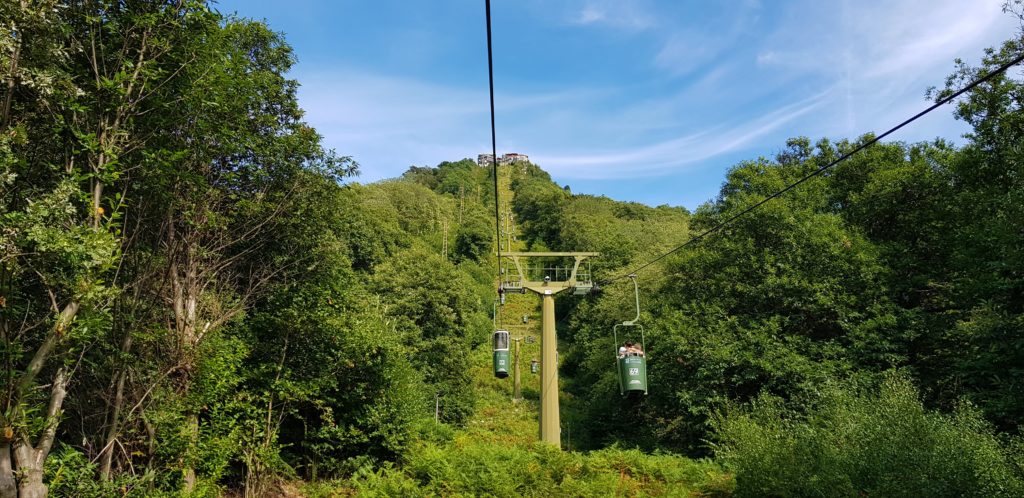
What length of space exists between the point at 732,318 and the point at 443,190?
10095 centimetres

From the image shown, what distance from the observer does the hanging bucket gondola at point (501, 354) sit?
54.5ft

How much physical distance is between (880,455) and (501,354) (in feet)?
34.9

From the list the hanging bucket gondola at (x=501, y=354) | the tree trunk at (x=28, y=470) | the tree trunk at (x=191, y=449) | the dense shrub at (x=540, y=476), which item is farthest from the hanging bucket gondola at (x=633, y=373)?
the tree trunk at (x=28, y=470)

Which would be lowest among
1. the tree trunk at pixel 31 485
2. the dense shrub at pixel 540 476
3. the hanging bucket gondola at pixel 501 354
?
the dense shrub at pixel 540 476

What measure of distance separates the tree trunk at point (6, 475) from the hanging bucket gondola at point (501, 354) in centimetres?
1239

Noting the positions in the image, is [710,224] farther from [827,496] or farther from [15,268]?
[15,268]

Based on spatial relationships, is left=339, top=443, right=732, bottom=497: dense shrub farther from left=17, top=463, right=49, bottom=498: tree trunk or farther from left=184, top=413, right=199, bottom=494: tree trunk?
left=17, top=463, right=49, bottom=498: tree trunk

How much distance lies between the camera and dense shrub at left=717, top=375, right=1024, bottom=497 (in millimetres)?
6484

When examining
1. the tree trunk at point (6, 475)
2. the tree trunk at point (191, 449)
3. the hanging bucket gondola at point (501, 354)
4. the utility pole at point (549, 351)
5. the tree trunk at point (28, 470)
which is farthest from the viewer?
the hanging bucket gondola at point (501, 354)

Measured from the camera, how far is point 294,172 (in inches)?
448

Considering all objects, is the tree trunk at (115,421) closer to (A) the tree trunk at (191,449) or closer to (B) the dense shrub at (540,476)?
(A) the tree trunk at (191,449)

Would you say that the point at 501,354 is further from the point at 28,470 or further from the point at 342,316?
the point at 28,470

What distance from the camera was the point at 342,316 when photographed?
12.3 meters

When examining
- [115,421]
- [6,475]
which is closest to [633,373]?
[115,421]
